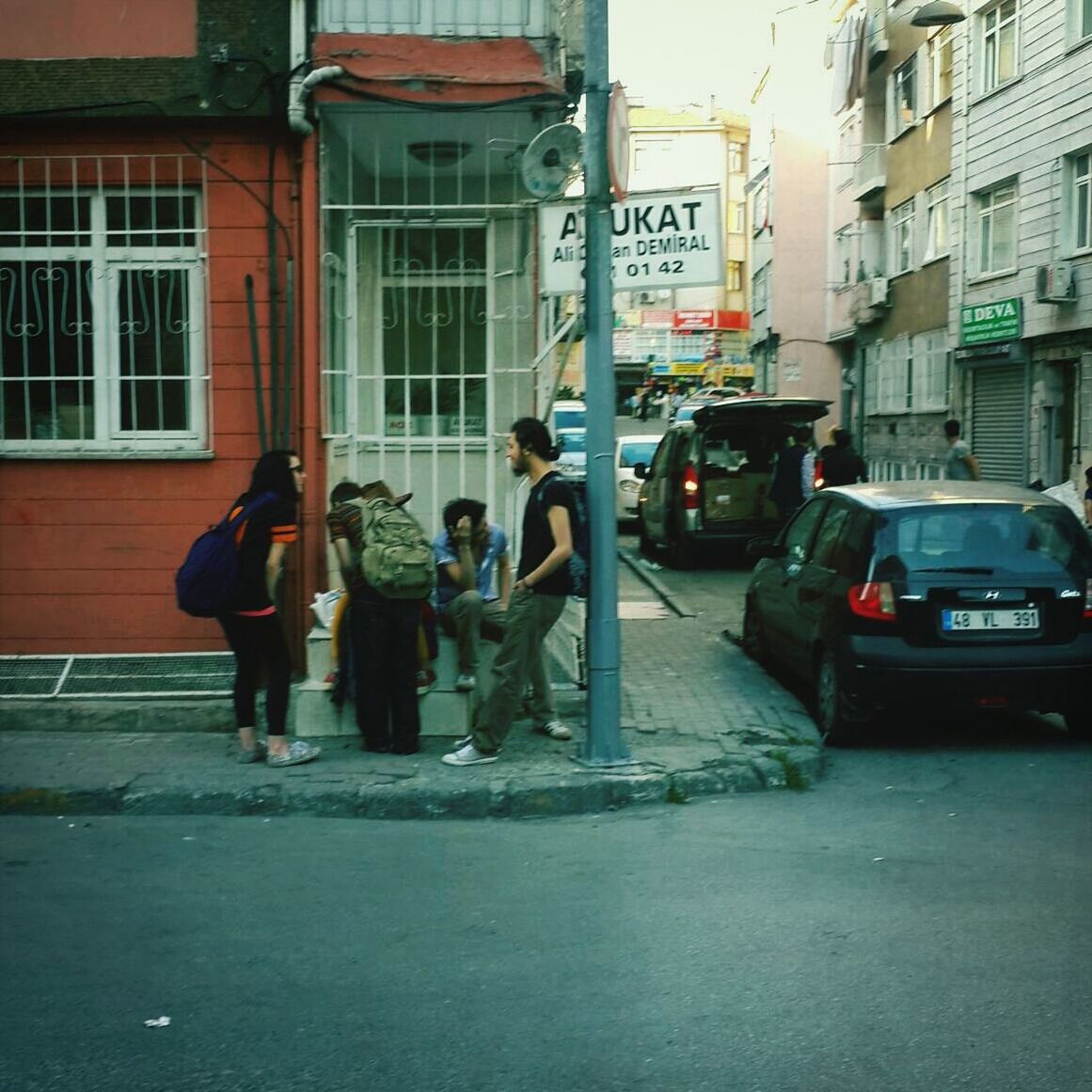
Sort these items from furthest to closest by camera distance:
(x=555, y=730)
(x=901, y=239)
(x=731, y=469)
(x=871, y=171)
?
(x=871, y=171)
(x=901, y=239)
(x=731, y=469)
(x=555, y=730)

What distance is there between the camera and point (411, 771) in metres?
8.09

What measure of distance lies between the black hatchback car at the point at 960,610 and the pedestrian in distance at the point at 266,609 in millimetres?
3115

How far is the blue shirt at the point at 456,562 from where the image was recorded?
29.4 feet

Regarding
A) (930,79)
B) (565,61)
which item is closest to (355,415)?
(565,61)

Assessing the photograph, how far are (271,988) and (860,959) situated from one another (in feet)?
6.27

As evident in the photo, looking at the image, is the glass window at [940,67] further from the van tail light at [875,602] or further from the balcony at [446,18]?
the van tail light at [875,602]

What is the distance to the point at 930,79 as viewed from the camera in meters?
32.7

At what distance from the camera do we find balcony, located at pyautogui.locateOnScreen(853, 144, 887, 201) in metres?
36.6

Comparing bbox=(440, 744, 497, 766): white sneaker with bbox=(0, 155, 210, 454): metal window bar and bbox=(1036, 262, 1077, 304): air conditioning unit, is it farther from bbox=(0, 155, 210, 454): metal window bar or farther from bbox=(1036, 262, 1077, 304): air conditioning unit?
bbox=(1036, 262, 1077, 304): air conditioning unit

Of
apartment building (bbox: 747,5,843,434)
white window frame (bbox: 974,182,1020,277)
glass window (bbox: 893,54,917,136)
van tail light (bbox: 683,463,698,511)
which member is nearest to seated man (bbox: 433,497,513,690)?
van tail light (bbox: 683,463,698,511)

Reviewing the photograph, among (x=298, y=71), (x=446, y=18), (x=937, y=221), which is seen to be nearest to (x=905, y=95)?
(x=937, y=221)

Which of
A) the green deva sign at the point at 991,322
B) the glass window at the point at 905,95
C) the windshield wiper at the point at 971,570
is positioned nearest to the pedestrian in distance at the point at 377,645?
the windshield wiper at the point at 971,570

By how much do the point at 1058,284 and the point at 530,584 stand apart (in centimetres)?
1863

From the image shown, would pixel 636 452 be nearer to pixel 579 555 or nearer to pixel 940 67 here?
pixel 940 67
